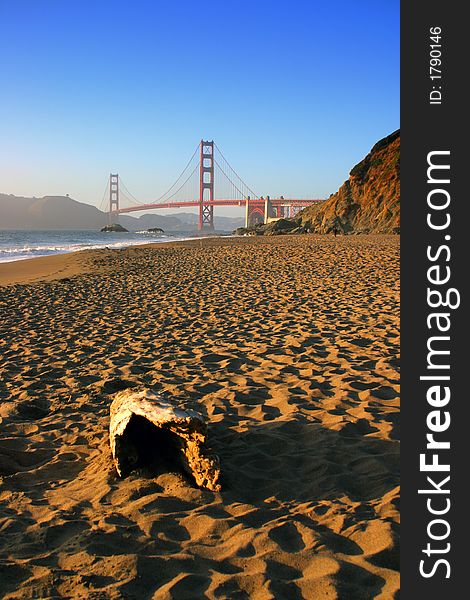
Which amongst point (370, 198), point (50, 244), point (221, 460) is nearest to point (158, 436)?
point (221, 460)

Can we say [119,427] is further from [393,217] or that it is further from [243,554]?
[393,217]

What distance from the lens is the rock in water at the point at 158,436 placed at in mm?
2445

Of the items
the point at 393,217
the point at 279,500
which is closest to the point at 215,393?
the point at 279,500

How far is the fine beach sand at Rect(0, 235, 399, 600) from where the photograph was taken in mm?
1838

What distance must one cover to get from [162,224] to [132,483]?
152494 millimetres

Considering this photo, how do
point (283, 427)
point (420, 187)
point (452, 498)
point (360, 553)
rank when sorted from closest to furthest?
1. point (452, 498)
2. point (420, 187)
3. point (360, 553)
4. point (283, 427)

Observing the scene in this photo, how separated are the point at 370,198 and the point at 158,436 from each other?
107 feet

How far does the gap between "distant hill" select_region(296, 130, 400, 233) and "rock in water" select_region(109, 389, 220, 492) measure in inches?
1058

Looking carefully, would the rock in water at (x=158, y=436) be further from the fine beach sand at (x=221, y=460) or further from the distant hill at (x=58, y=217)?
the distant hill at (x=58, y=217)

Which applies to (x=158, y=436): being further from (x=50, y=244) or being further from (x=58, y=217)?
(x=58, y=217)

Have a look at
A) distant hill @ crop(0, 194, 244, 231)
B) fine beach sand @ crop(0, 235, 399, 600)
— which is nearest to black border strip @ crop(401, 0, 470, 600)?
fine beach sand @ crop(0, 235, 399, 600)

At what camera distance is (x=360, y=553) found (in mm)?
1921

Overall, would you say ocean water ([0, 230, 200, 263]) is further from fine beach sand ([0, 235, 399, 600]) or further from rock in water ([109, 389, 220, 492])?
rock in water ([109, 389, 220, 492])

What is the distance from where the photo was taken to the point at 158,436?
2.83m
